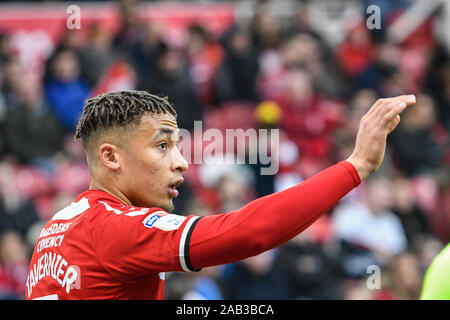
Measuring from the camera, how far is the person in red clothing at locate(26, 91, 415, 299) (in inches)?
118

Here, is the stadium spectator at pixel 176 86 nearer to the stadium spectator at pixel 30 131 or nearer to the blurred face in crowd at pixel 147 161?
the stadium spectator at pixel 30 131

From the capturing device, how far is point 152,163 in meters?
3.49

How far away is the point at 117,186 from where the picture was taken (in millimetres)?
3572

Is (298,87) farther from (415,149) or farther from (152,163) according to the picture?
(152,163)

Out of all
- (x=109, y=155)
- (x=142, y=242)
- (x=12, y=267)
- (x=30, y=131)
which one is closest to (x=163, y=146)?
(x=109, y=155)

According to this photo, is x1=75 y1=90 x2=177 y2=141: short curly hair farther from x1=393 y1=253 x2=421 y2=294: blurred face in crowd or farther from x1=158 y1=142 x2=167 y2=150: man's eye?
x1=393 y1=253 x2=421 y2=294: blurred face in crowd

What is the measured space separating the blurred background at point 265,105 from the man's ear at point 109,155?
4377 mm

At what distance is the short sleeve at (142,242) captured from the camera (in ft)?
10.0

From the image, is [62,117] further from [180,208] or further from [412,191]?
[412,191]

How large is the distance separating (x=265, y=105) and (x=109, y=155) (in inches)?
265

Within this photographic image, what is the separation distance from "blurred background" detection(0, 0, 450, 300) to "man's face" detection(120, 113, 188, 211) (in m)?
4.34

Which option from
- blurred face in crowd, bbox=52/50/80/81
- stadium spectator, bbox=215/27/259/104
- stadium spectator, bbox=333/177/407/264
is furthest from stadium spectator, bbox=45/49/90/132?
stadium spectator, bbox=333/177/407/264

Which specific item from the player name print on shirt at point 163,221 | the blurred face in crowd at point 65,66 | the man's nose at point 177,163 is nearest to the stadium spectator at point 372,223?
the blurred face in crowd at point 65,66
